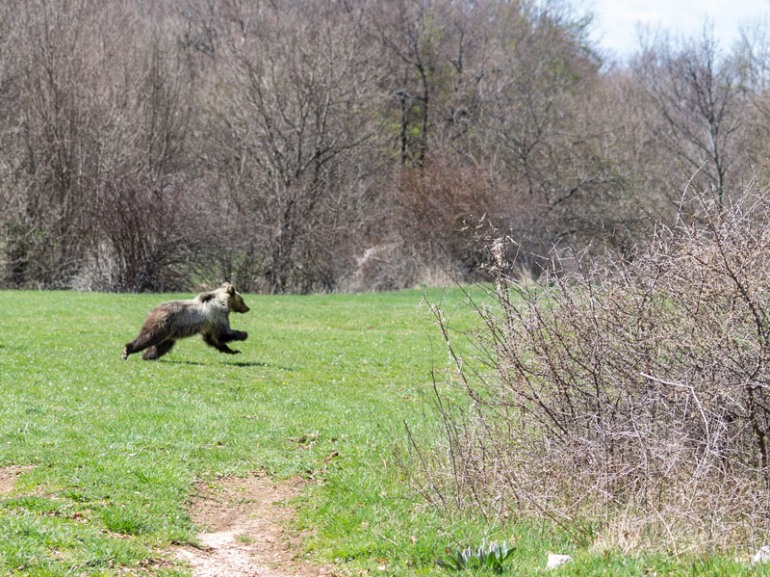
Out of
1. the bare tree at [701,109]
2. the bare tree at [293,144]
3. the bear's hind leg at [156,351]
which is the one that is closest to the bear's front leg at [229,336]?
the bear's hind leg at [156,351]

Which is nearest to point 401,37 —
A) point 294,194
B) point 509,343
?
point 294,194

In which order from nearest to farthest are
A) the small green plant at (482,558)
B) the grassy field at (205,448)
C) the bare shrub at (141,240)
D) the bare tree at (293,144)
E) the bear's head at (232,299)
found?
the small green plant at (482,558) → the grassy field at (205,448) → the bear's head at (232,299) → the bare shrub at (141,240) → the bare tree at (293,144)

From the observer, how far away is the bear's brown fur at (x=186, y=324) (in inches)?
598

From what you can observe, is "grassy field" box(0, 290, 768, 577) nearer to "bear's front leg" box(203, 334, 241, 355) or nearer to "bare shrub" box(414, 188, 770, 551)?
"bear's front leg" box(203, 334, 241, 355)

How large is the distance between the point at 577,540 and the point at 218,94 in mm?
36820

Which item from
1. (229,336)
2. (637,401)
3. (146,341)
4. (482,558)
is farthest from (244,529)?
(229,336)

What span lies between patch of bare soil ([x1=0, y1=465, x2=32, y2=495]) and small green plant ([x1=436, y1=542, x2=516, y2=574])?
Answer: 12.7 feet

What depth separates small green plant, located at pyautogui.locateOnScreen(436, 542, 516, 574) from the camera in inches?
240

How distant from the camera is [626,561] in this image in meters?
6.04

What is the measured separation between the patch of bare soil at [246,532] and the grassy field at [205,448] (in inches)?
6.5

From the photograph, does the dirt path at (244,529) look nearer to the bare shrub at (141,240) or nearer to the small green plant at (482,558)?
the small green plant at (482,558)

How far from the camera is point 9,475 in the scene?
8117mm

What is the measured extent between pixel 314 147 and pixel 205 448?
2882cm

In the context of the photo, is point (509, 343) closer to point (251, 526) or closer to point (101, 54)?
point (251, 526)
